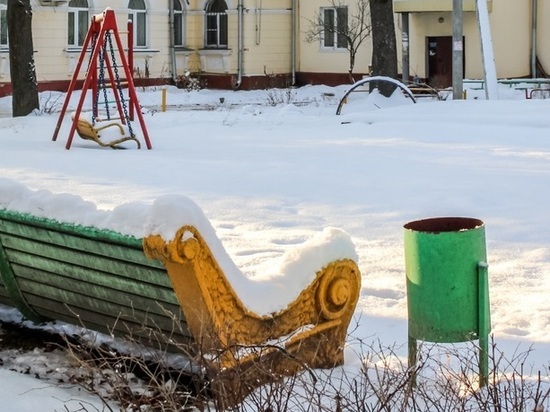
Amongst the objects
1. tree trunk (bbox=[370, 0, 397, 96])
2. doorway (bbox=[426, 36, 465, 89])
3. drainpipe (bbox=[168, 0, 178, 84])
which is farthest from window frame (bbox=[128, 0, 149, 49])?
tree trunk (bbox=[370, 0, 397, 96])

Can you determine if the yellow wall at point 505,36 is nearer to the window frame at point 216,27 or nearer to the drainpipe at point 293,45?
the drainpipe at point 293,45

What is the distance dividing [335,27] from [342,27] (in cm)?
28

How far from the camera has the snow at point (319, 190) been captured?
5227 mm

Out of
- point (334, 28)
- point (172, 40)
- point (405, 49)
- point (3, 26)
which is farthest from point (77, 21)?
point (405, 49)

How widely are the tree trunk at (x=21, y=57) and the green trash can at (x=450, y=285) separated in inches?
669

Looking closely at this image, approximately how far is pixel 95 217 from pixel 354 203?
523 cm

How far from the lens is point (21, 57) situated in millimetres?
20844

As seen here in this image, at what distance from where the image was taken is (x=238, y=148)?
1488cm

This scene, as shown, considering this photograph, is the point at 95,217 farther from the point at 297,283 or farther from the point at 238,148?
the point at 238,148

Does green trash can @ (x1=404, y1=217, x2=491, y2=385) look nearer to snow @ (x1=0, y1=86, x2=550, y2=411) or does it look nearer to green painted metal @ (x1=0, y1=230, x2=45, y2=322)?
snow @ (x1=0, y1=86, x2=550, y2=411)

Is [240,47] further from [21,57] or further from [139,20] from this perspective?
[21,57]

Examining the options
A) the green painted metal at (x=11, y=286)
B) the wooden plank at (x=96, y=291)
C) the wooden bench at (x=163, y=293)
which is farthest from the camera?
the green painted metal at (x=11, y=286)

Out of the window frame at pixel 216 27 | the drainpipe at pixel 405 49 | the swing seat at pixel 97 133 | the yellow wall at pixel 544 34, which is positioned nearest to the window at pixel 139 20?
the window frame at pixel 216 27

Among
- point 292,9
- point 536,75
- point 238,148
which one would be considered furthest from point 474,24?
point 238,148
